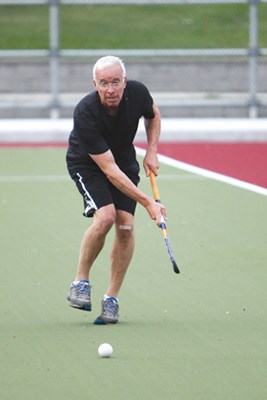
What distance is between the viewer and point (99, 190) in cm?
793

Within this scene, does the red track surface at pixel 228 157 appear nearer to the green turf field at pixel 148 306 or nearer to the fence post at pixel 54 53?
the green turf field at pixel 148 306

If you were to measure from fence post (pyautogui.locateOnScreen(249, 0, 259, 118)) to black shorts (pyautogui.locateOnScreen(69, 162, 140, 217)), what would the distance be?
443 inches

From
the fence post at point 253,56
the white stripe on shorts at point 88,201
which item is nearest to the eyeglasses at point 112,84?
the white stripe on shorts at point 88,201

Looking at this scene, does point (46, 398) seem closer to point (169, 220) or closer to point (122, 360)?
point (122, 360)

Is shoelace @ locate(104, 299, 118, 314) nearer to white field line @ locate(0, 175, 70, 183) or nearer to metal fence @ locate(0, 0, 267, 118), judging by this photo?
white field line @ locate(0, 175, 70, 183)

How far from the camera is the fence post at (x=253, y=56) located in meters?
19.0

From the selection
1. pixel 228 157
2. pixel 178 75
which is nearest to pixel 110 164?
pixel 228 157

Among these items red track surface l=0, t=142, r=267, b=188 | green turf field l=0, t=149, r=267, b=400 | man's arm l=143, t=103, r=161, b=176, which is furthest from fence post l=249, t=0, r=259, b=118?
man's arm l=143, t=103, r=161, b=176

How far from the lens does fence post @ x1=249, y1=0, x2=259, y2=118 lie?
62.4 ft

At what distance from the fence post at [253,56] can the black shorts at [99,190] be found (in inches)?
443

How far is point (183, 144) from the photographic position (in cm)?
1744

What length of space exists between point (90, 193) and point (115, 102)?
647 mm

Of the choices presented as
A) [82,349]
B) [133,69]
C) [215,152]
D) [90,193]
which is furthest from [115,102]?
[133,69]

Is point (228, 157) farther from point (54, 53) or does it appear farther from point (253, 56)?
point (54, 53)
